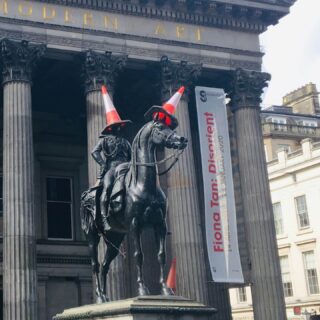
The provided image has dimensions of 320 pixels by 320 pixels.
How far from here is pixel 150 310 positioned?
10.7 m

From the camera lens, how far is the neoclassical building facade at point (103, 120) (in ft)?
74.9

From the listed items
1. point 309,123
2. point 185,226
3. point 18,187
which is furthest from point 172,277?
point 309,123

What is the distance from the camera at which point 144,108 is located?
31.7m

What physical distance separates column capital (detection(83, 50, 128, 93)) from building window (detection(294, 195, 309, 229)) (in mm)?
25226

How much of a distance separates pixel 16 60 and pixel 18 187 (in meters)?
4.32

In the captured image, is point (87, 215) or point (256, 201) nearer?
point (87, 215)

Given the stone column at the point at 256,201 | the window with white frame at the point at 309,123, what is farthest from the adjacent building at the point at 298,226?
the stone column at the point at 256,201

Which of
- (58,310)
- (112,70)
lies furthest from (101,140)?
(58,310)

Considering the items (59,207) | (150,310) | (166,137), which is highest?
(59,207)

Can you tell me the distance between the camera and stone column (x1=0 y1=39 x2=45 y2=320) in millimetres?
21422

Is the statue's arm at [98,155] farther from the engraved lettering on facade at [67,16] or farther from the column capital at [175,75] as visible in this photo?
the column capital at [175,75]

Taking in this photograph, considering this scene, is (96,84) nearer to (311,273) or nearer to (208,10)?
(208,10)

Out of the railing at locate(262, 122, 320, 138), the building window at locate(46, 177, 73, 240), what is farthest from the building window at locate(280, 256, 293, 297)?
the building window at locate(46, 177, 73, 240)

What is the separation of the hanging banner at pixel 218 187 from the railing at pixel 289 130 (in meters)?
31.5
